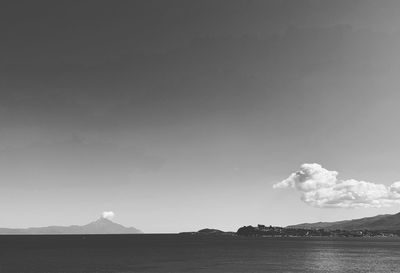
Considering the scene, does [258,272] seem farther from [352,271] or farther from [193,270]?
[352,271]

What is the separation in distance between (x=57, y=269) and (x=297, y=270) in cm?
8305

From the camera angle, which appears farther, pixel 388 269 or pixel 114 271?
pixel 388 269

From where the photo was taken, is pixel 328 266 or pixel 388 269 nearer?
pixel 388 269

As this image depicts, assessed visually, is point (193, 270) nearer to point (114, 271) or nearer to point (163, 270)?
point (163, 270)

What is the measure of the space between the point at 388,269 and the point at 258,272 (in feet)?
164

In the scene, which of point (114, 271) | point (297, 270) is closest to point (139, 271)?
point (114, 271)

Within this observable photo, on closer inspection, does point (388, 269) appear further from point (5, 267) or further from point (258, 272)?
point (5, 267)

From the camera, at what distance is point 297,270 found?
13312 centimetres

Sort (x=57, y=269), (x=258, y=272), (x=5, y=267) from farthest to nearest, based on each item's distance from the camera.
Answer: (x=5, y=267) < (x=57, y=269) < (x=258, y=272)

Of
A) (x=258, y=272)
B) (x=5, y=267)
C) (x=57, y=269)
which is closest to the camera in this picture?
(x=258, y=272)

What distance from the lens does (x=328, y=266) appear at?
14738 centimetres

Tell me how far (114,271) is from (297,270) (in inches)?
2441

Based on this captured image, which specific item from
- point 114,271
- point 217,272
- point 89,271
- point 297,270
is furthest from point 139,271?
point 297,270

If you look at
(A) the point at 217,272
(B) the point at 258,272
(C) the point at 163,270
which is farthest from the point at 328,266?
(C) the point at 163,270
